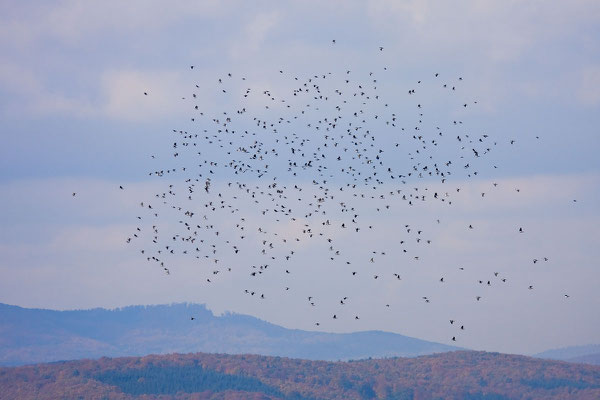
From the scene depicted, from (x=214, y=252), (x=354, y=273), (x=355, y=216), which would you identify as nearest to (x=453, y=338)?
(x=354, y=273)

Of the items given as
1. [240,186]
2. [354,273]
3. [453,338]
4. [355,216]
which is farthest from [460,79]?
[453,338]

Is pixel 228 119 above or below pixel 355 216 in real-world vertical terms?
above

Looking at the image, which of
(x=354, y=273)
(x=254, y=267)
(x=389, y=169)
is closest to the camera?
(x=389, y=169)

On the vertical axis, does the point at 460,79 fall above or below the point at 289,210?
above

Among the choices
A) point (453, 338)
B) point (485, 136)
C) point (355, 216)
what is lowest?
point (453, 338)

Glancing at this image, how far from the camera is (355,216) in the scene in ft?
368

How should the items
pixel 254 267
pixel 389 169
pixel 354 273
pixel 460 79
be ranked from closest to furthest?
pixel 460 79
pixel 389 169
pixel 254 267
pixel 354 273

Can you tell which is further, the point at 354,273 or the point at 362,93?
the point at 354,273

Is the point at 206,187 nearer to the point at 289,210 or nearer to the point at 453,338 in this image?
the point at 289,210

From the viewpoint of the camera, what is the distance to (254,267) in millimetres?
118375

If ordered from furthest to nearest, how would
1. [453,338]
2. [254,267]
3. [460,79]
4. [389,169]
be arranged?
[453,338] → [254,267] → [389,169] → [460,79]

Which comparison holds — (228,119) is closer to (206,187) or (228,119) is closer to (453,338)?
(206,187)

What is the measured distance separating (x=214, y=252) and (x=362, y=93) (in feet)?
84.2

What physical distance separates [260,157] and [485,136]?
26.0 meters
